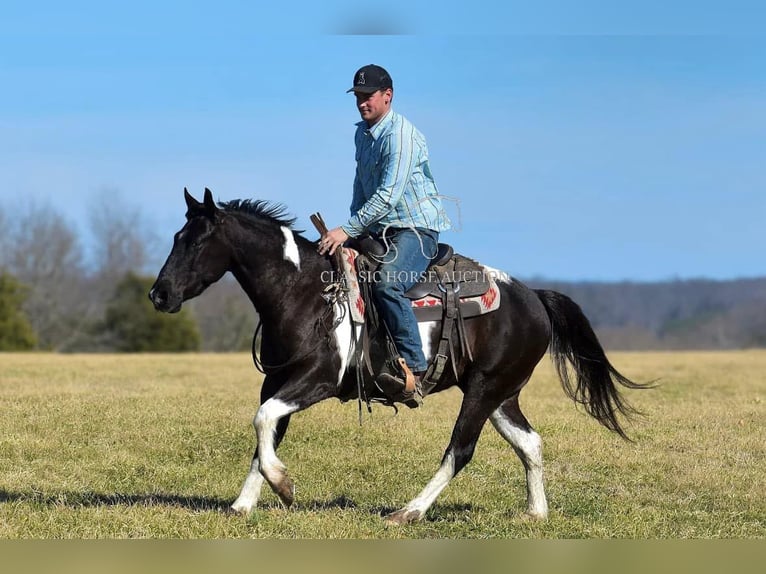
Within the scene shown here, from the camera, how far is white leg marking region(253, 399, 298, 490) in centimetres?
810

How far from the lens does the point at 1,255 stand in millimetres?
68125

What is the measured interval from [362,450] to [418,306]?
13.7 feet

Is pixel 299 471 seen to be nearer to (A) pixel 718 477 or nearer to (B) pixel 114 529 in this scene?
(B) pixel 114 529

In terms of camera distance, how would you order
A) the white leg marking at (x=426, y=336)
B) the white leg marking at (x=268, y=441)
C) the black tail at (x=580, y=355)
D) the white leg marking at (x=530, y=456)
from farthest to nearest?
the black tail at (x=580, y=355)
the white leg marking at (x=530, y=456)
the white leg marking at (x=426, y=336)
the white leg marking at (x=268, y=441)

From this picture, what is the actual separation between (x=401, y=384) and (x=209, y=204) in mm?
2278

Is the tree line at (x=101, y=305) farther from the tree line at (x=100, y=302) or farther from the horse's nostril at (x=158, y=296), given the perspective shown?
the horse's nostril at (x=158, y=296)

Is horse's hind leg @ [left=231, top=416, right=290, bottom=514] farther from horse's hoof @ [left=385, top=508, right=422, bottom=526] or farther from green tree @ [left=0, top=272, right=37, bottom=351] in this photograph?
green tree @ [left=0, top=272, right=37, bottom=351]

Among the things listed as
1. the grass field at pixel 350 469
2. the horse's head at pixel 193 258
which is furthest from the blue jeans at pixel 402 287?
the grass field at pixel 350 469

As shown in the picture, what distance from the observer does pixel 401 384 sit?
879 centimetres

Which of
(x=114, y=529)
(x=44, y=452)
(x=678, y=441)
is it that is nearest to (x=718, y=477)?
(x=678, y=441)

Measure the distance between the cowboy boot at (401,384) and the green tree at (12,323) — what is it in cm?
4190

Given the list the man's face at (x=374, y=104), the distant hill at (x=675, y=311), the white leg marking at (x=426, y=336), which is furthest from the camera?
the distant hill at (x=675, y=311)

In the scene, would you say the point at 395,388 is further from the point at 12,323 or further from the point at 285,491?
the point at 12,323

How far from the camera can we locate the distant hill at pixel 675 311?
127475 mm
